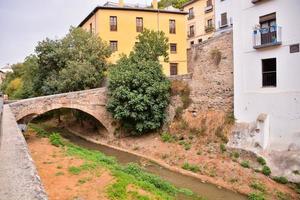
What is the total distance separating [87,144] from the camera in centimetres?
2016

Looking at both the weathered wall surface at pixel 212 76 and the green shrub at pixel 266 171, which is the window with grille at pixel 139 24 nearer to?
the weathered wall surface at pixel 212 76

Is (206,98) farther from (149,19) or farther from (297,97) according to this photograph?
(149,19)

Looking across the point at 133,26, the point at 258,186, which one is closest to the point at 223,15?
the point at 133,26

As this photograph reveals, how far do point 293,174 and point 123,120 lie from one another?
1106 centimetres

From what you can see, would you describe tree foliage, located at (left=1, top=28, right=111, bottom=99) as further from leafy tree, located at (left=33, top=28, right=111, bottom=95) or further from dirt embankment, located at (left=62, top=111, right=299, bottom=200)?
dirt embankment, located at (left=62, top=111, right=299, bottom=200)

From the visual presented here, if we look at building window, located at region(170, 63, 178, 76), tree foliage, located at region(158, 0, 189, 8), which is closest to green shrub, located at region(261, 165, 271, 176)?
building window, located at region(170, 63, 178, 76)

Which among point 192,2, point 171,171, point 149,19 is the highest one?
point 192,2

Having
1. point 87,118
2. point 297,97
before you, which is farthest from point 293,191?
point 87,118

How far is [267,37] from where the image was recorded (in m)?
13.2

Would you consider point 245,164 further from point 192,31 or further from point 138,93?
point 192,31

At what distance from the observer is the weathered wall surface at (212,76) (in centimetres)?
1573

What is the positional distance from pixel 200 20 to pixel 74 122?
17.6 metres

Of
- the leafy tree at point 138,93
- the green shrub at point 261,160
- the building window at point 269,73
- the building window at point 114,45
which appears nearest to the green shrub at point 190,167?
the green shrub at point 261,160

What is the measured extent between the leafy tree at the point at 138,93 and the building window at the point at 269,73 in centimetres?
655
